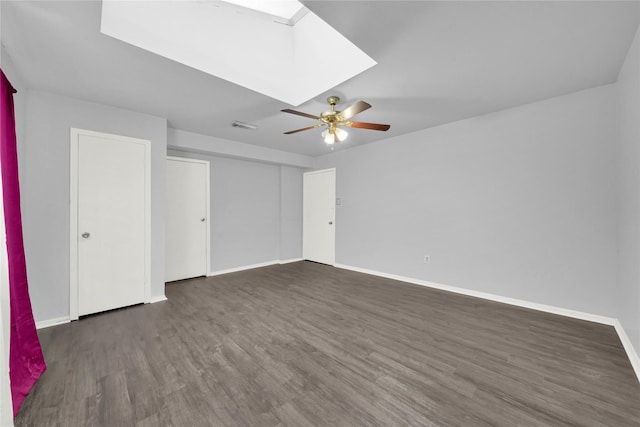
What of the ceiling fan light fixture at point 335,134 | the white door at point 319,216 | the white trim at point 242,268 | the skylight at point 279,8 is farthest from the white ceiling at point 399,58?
the white trim at point 242,268

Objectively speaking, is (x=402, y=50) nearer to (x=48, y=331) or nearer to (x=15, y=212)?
(x=15, y=212)

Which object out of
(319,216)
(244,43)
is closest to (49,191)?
(244,43)

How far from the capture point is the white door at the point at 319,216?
→ 17.6 feet

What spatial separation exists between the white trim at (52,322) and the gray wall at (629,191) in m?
5.27

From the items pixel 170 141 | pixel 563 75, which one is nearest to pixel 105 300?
pixel 170 141

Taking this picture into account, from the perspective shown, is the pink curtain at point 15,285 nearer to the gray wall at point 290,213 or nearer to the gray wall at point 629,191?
the gray wall at point 290,213

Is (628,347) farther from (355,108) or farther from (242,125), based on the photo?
(242,125)

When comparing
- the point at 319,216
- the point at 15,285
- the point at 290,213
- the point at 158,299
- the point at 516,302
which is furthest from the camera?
the point at 290,213

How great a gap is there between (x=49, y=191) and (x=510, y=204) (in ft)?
17.8

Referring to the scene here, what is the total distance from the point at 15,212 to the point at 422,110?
4.07 metres

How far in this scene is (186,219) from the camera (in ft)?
13.9

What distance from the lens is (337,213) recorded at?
527 cm

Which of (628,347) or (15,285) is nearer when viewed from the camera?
(15,285)

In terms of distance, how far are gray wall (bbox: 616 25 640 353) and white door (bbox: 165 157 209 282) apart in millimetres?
5212
